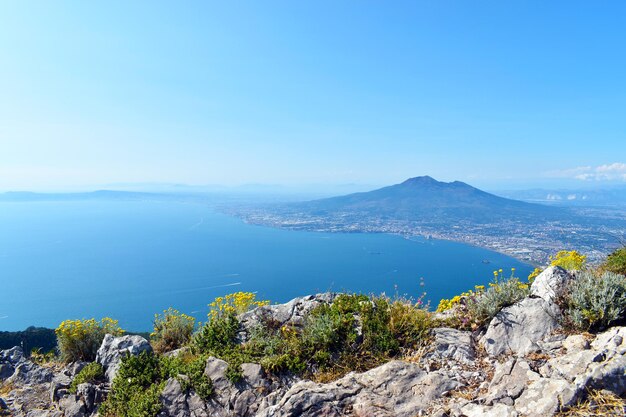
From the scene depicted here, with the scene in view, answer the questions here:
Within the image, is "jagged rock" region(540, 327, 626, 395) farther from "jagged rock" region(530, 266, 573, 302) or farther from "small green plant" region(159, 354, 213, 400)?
"small green plant" region(159, 354, 213, 400)

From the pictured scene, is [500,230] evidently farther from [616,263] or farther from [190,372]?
[190,372]

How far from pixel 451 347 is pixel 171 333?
6794mm

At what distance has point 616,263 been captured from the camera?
273 inches

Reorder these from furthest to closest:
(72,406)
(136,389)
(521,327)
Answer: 1. (72,406)
2. (136,389)
3. (521,327)

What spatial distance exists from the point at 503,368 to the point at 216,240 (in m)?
120

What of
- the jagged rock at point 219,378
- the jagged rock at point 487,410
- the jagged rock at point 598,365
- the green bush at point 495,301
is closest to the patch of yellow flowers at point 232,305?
the jagged rock at point 219,378

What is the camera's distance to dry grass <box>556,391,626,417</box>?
3.54 meters

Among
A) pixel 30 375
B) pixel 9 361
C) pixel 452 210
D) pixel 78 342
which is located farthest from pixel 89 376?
pixel 452 210

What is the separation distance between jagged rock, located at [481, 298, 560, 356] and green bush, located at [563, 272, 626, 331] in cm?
34

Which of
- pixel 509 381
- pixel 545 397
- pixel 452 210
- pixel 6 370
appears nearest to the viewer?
pixel 545 397

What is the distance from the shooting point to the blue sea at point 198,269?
51.8m

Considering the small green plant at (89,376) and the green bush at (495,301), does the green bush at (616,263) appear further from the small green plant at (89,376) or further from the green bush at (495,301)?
the small green plant at (89,376)

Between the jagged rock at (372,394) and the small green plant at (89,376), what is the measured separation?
475 centimetres

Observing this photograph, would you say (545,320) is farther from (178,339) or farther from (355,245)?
(355,245)
